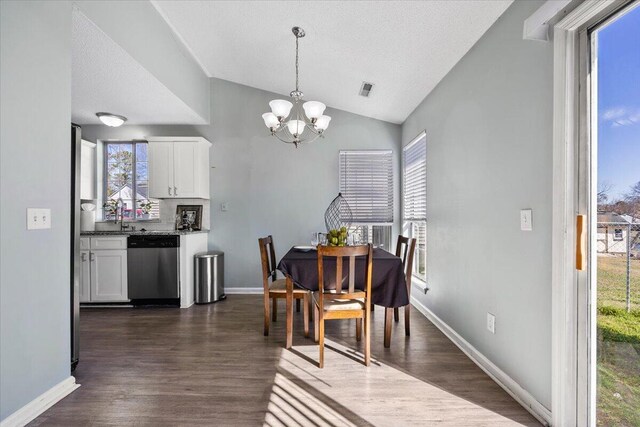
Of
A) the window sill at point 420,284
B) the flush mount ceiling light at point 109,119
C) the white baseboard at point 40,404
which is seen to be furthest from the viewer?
the flush mount ceiling light at point 109,119

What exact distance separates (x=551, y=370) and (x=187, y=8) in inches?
162

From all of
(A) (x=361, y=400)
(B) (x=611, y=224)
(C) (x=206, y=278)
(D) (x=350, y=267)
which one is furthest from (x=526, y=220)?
(C) (x=206, y=278)

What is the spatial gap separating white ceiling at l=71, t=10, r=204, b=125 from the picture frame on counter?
4.20ft

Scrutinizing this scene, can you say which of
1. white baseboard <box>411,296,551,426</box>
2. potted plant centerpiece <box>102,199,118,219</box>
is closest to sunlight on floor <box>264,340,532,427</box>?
white baseboard <box>411,296,551,426</box>

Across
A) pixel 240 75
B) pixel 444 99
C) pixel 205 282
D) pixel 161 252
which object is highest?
pixel 240 75

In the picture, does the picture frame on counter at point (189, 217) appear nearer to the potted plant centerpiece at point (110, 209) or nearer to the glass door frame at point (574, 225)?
the potted plant centerpiece at point (110, 209)

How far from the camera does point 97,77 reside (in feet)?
10.5

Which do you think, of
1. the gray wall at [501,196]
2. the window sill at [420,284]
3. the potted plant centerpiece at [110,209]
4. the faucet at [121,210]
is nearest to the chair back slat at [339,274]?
the gray wall at [501,196]

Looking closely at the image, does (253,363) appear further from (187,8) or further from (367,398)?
(187,8)

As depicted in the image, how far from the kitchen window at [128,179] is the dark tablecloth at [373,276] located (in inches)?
126

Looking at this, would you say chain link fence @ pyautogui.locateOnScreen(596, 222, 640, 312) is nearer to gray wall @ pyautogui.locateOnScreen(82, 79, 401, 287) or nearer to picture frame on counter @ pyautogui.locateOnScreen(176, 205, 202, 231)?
gray wall @ pyautogui.locateOnScreen(82, 79, 401, 287)

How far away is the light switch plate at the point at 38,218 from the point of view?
181 centimetres

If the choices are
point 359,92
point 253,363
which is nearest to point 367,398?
point 253,363

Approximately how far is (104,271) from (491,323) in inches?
172
